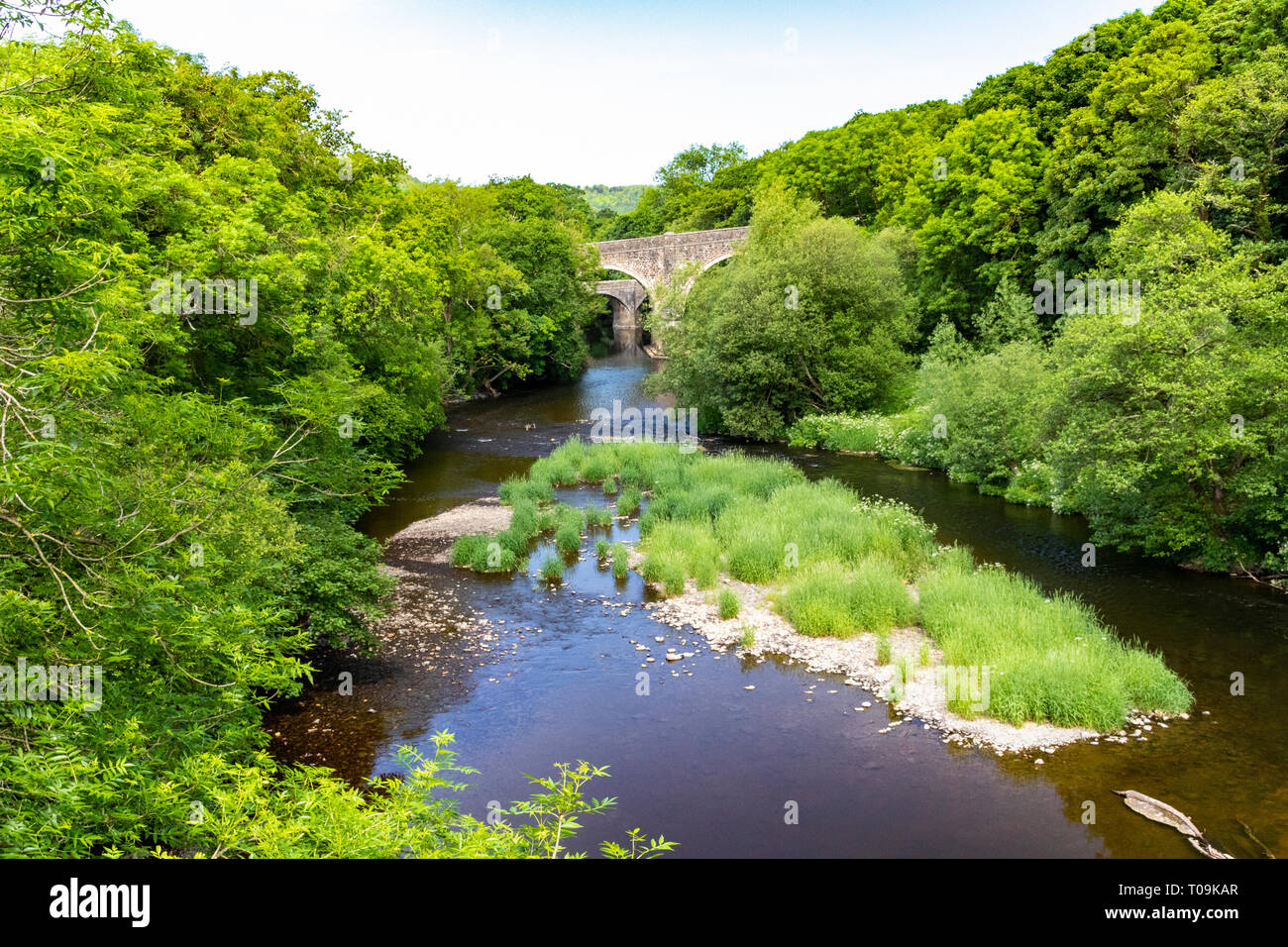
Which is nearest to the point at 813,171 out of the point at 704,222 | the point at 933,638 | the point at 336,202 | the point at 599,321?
the point at 704,222

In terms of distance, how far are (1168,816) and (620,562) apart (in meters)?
12.9

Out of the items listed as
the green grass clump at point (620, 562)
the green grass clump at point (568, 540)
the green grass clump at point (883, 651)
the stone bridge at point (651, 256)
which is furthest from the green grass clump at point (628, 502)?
the stone bridge at point (651, 256)

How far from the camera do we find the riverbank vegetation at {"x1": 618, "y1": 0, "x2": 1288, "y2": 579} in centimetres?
1877

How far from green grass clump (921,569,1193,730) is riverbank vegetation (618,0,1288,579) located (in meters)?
4.84

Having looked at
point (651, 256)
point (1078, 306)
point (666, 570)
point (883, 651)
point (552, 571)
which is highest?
point (651, 256)

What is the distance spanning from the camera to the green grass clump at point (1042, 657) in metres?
13.5

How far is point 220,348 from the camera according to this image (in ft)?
52.6

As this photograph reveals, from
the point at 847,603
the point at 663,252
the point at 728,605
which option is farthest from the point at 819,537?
the point at 663,252

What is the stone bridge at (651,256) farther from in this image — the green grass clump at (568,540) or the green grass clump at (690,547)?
the green grass clump at (690,547)

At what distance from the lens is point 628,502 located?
26.8m

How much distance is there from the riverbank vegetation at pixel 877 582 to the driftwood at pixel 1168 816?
73.7 inches

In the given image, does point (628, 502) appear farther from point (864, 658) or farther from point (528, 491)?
point (864, 658)

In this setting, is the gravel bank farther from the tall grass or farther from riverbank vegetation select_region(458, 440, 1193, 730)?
riverbank vegetation select_region(458, 440, 1193, 730)
